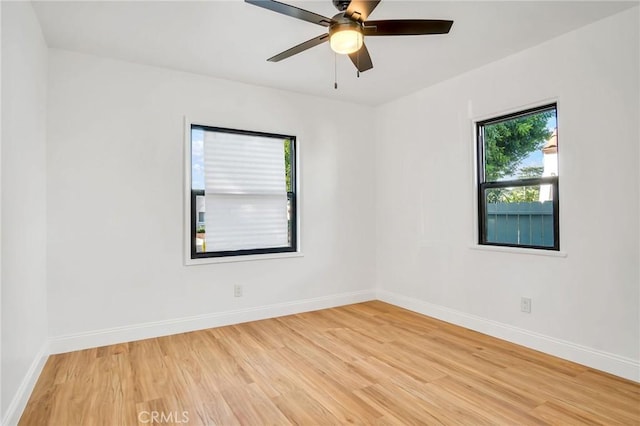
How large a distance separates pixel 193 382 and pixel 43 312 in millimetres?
1430

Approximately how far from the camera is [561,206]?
116 inches

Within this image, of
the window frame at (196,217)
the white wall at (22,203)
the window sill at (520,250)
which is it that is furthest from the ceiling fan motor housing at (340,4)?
the window sill at (520,250)

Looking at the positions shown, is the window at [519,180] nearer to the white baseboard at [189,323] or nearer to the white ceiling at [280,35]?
the white ceiling at [280,35]

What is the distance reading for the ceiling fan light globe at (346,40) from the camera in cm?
213

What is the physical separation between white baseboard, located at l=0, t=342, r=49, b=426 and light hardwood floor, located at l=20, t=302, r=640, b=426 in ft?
0.19

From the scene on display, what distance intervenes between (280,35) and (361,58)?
0.76 m

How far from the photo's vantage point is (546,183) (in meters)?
3.10

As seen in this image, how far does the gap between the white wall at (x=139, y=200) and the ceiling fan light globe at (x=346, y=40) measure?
1.99 meters

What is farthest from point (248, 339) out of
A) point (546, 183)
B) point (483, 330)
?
point (546, 183)

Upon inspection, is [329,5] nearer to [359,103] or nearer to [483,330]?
[359,103]

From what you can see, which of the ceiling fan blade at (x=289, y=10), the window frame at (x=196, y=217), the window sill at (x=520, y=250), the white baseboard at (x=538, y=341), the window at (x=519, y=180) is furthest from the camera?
the window frame at (x=196, y=217)

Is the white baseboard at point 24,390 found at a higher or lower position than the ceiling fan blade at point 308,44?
lower

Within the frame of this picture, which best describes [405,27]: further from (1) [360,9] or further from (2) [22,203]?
(2) [22,203]

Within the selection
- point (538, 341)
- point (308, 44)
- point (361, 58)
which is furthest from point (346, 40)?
point (538, 341)
